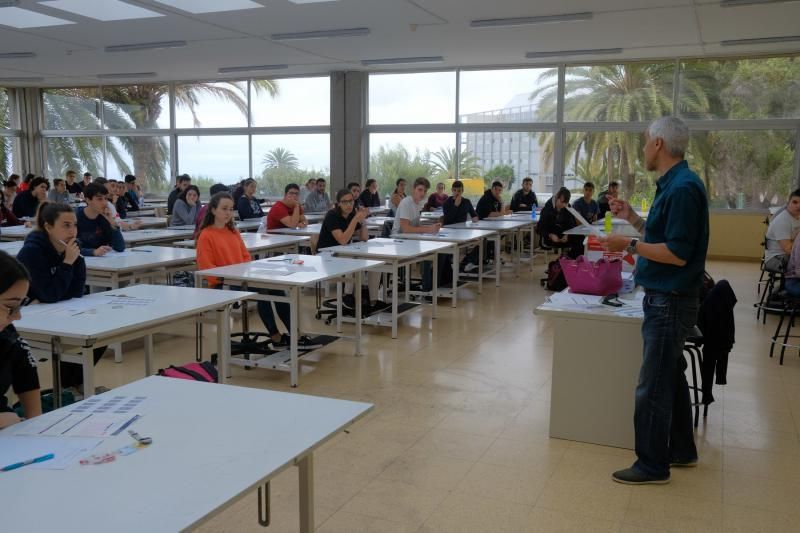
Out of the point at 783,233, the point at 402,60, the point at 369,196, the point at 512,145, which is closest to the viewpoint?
the point at 783,233

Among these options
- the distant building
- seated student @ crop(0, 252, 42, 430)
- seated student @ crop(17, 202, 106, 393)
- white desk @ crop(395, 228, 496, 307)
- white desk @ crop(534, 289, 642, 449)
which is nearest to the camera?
seated student @ crop(0, 252, 42, 430)

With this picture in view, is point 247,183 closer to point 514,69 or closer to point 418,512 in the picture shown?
point 514,69

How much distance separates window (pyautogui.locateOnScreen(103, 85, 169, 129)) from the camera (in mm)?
15234

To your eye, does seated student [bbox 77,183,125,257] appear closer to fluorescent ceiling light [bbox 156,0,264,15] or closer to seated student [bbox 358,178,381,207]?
fluorescent ceiling light [bbox 156,0,264,15]

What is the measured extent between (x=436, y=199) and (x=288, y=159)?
3708 mm

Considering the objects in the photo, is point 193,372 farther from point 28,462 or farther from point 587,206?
point 587,206

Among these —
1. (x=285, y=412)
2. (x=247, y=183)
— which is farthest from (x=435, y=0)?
(x=285, y=412)

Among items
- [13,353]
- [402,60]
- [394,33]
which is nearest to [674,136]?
[13,353]

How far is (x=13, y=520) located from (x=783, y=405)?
4228mm

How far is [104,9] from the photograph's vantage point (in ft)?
26.7

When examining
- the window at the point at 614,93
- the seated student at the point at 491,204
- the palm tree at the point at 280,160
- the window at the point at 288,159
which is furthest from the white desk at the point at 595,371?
the palm tree at the point at 280,160

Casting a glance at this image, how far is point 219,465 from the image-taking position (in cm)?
161

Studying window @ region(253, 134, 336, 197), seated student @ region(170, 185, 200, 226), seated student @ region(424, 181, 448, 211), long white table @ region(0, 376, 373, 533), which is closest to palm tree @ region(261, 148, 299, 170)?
window @ region(253, 134, 336, 197)

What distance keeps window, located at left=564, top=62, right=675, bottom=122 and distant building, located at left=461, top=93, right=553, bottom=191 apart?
1.39ft
